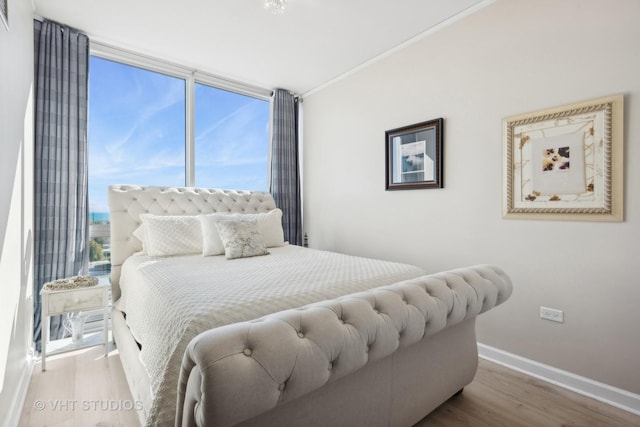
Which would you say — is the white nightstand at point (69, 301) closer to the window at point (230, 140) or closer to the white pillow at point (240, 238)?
the white pillow at point (240, 238)

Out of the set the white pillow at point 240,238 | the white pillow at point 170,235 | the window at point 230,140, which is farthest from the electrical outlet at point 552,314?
the window at point 230,140

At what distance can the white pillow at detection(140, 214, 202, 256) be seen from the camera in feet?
8.93

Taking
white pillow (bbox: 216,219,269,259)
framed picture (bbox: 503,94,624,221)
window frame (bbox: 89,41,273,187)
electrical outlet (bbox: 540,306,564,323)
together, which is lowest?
electrical outlet (bbox: 540,306,564,323)

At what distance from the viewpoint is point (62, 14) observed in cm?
262

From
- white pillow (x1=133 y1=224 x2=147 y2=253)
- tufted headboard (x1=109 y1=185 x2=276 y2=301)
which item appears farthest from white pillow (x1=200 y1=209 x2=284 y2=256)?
white pillow (x1=133 y1=224 x2=147 y2=253)

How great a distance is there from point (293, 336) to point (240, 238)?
6.11 ft

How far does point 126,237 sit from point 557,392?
136 inches

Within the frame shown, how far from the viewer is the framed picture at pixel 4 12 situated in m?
1.45

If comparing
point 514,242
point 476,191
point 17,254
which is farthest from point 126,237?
point 514,242

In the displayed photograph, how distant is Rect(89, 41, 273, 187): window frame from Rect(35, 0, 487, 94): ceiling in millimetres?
76

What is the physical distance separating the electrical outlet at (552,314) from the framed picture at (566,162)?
62cm

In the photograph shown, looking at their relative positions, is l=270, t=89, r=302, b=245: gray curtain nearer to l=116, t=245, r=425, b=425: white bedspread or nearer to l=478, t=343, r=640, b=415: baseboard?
l=116, t=245, r=425, b=425: white bedspread

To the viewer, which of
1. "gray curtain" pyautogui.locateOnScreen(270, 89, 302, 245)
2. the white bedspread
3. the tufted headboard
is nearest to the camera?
the white bedspread

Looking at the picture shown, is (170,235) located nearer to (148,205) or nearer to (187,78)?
(148,205)
